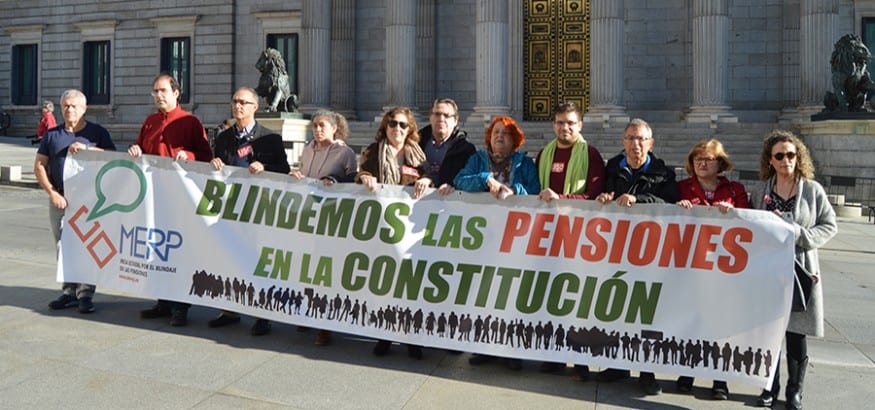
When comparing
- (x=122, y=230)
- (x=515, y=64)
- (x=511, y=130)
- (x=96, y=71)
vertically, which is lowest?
(x=122, y=230)

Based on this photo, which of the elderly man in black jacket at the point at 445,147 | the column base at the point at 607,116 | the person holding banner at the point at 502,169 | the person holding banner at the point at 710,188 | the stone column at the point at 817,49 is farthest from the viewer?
the column base at the point at 607,116

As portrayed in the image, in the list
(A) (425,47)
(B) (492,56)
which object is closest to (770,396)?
(B) (492,56)

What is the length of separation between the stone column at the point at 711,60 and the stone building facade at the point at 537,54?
1.7 inches

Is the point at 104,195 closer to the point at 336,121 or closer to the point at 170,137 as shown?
the point at 170,137

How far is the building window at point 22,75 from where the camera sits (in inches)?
1539

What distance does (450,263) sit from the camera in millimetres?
6008

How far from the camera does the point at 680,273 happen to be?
5473 millimetres

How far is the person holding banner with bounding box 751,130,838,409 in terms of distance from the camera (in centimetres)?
517

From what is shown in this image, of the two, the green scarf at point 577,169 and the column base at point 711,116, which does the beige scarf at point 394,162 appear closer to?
the green scarf at point 577,169

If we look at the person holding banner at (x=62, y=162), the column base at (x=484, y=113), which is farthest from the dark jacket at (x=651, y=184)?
the column base at (x=484, y=113)

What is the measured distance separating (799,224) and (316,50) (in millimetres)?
24964

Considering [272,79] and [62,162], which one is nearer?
[62,162]

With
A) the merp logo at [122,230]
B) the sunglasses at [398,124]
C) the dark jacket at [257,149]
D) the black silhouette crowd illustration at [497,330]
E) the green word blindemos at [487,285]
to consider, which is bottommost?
the black silhouette crowd illustration at [497,330]

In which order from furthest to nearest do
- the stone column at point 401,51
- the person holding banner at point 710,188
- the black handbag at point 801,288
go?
the stone column at point 401,51 → the person holding banner at point 710,188 → the black handbag at point 801,288
